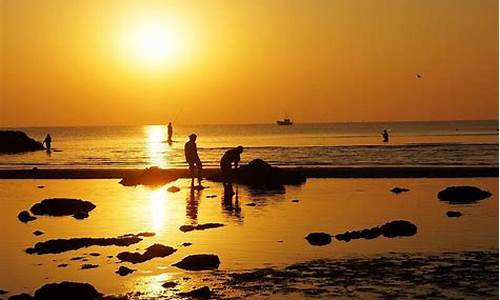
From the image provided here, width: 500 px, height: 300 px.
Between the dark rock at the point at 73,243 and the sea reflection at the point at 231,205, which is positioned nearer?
the dark rock at the point at 73,243

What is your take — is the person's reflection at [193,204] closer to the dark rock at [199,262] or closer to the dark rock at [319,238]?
the dark rock at [319,238]

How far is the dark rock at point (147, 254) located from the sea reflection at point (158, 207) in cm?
319

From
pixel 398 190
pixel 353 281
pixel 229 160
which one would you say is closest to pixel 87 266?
pixel 353 281

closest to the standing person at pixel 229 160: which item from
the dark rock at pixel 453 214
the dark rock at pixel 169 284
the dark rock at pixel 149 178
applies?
the dark rock at pixel 149 178

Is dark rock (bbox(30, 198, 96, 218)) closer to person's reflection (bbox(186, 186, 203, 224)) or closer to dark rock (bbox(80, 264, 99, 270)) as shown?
person's reflection (bbox(186, 186, 203, 224))

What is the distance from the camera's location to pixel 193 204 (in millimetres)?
25219

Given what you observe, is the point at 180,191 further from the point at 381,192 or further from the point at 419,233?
the point at 419,233

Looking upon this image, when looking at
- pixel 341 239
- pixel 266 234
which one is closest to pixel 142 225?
pixel 266 234

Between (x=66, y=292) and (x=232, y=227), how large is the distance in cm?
772

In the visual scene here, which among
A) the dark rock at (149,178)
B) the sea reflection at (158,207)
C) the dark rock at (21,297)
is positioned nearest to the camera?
the dark rock at (21,297)

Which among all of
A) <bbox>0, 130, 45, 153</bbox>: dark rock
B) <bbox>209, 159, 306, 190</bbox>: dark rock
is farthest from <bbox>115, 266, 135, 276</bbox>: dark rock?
<bbox>0, 130, 45, 153</bbox>: dark rock

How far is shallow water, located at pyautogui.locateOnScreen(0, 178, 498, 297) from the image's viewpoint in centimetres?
1427

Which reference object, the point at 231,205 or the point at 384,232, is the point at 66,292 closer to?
the point at 384,232

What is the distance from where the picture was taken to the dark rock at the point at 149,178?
35844 mm
